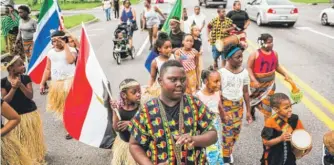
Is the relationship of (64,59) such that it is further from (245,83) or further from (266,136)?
(266,136)

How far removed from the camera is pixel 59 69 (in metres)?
6.21

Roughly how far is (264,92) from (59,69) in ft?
10.6

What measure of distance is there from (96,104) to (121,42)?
8.15 meters

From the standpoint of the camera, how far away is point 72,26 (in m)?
20.5

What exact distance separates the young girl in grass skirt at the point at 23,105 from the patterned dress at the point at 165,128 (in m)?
2.37

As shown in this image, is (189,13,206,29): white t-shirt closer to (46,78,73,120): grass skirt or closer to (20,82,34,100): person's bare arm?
(46,78,73,120): grass skirt

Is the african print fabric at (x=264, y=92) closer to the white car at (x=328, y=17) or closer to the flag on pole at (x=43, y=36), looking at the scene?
the flag on pole at (x=43, y=36)

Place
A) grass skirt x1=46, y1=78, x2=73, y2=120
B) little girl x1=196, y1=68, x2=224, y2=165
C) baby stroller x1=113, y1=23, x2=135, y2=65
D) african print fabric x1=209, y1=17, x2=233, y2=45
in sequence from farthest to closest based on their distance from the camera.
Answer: baby stroller x1=113, y1=23, x2=135, y2=65, african print fabric x1=209, y1=17, x2=233, y2=45, grass skirt x1=46, y1=78, x2=73, y2=120, little girl x1=196, y1=68, x2=224, y2=165

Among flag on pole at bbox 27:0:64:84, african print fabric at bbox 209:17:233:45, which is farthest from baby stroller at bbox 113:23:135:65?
flag on pole at bbox 27:0:64:84

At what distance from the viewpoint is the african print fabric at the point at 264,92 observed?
5.78 metres

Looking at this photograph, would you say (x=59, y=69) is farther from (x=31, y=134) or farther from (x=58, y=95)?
(x=31, y=134)

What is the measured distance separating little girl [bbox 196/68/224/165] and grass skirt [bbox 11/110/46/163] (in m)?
2.24

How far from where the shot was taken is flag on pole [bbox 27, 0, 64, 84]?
6.72 m

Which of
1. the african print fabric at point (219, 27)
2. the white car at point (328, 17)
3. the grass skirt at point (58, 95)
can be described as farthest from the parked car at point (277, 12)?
the grass skirt at point (58, 95)
